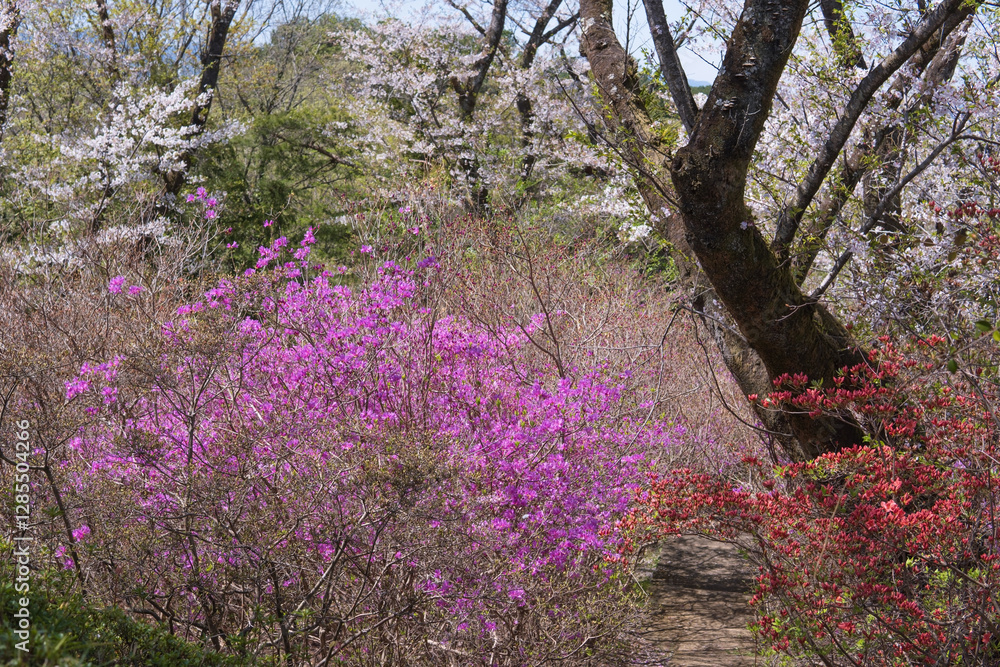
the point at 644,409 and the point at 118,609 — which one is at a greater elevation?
the point at 644,409

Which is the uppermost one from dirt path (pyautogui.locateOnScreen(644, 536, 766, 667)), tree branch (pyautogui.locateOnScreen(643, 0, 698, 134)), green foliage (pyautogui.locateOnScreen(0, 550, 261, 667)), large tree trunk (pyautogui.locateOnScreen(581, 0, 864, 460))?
tree branch (pyautogui.locateOnScreen(643, 0, 698, 134))

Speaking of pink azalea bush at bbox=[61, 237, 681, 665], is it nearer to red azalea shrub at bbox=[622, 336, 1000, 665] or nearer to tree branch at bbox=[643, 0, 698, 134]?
red azalea shrub at bbox=[622, 336, 1000, 665]

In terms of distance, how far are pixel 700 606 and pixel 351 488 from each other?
3422 mm

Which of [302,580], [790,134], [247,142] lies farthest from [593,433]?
[247,142]

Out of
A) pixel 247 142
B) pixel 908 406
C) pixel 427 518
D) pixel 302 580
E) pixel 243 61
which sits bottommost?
pixel 302 580

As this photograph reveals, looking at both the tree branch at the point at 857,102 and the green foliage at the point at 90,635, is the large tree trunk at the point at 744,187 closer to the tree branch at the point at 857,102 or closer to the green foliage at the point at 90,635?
the tree branch at the point at 857,102

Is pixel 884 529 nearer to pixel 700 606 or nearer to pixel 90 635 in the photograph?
pixel 90 635

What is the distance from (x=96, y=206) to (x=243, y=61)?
29.5 feet

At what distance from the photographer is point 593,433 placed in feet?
14.0

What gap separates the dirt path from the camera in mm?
4906

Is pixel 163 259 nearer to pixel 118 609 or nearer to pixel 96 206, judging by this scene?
pixel 96 206

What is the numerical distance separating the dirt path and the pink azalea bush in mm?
736

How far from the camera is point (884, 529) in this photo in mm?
2797

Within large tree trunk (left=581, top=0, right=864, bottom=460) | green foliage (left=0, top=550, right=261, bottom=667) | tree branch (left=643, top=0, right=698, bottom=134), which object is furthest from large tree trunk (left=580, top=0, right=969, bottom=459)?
green foliage (left=0, top=550, right=261, bottom=667)
